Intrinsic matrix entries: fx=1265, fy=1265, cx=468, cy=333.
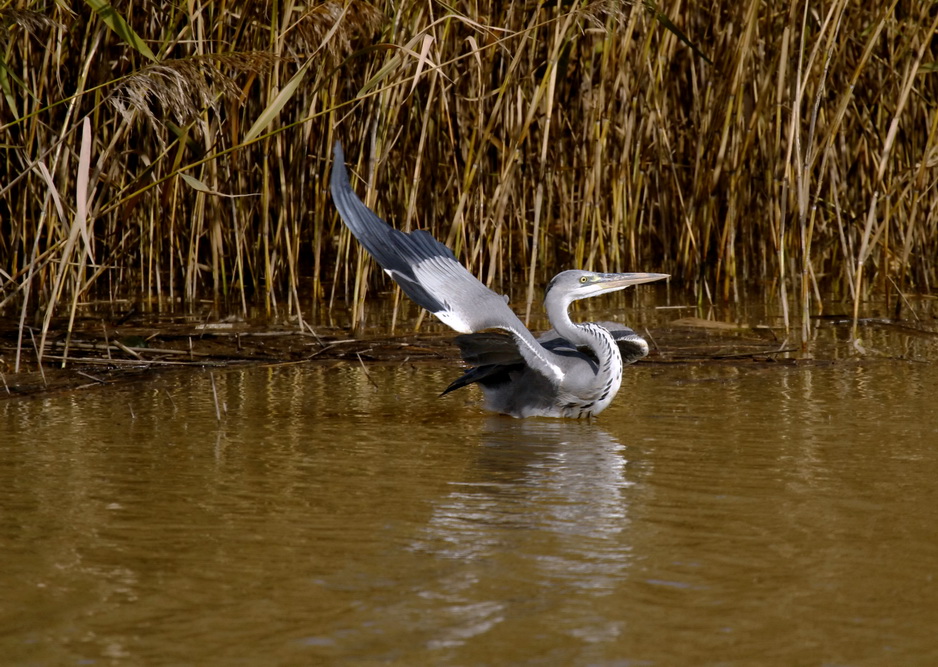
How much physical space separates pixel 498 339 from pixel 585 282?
622mm

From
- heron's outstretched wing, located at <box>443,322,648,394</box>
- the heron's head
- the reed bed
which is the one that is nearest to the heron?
heron's outstretched wing, located at <box>443,322,648,394</box>

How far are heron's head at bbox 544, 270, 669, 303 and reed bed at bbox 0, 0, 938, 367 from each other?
0.62m

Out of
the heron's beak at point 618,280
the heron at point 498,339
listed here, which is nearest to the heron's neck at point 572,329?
the heron at point 498,339

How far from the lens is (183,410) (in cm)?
386

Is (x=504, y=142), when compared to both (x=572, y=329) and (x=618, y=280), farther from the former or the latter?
(x=572, y=329)

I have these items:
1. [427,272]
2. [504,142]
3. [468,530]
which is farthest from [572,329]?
[504,142]

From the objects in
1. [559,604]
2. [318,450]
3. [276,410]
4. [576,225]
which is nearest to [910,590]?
[559,604]

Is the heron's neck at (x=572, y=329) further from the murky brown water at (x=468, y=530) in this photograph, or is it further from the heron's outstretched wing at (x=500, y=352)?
the murky brown water at (x=468, y=530)

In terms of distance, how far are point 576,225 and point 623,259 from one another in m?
0.64

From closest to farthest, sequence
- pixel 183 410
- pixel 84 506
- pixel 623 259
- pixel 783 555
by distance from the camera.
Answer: pixel 783 555 → pixel 84 506 → pixel 183 410 → pixel 623 259

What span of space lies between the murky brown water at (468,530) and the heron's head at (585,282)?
442 millimetres

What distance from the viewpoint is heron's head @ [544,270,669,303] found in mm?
4250

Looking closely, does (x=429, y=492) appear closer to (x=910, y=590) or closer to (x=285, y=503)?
(x=285, y=503)

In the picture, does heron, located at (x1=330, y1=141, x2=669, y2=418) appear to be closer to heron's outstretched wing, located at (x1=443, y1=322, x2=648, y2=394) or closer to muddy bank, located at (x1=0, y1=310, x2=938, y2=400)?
heron's outstretched wing, located at (x1=443, y1=322, x2=648, y2=394)
